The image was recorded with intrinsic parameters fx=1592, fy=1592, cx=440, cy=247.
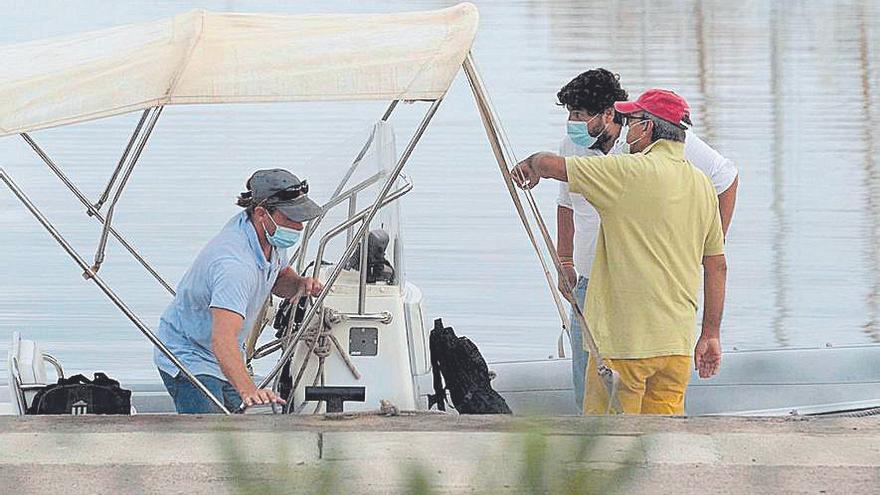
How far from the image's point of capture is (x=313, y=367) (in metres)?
4.54

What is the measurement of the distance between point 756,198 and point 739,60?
379 inches

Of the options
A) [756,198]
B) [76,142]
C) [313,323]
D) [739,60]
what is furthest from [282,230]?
[739,60]

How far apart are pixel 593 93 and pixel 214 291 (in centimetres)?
116

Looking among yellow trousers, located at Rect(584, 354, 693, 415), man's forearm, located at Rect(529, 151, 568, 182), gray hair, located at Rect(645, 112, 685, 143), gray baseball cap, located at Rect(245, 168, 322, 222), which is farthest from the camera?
gray baseball cap, located at Rect(245, 168, 322, 222)

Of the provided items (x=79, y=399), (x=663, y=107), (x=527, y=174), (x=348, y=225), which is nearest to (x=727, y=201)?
(x=663, y=107)

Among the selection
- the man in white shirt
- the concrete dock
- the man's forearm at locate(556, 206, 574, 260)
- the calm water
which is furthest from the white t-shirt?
the calm water

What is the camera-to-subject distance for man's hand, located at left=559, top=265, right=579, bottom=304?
4.46m

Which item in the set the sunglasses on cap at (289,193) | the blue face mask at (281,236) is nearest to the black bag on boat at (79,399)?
the blue face mask at (281,236)

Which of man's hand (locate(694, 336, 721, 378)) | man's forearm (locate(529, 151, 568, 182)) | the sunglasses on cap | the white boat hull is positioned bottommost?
the white boat hull

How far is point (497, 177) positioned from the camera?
47.0ft

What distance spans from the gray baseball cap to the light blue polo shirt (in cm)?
9

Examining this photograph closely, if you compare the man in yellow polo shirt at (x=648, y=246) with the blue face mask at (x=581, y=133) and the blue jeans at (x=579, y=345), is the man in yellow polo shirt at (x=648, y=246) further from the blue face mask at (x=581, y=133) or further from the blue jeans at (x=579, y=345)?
the blue jeans at (x=579, y=345)

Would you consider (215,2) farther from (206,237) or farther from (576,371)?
(576,371)

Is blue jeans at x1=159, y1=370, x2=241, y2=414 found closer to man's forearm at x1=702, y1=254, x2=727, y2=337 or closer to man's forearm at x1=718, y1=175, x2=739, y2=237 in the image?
man's forearm at x1=702, y1=254, x2=727, y2=337
